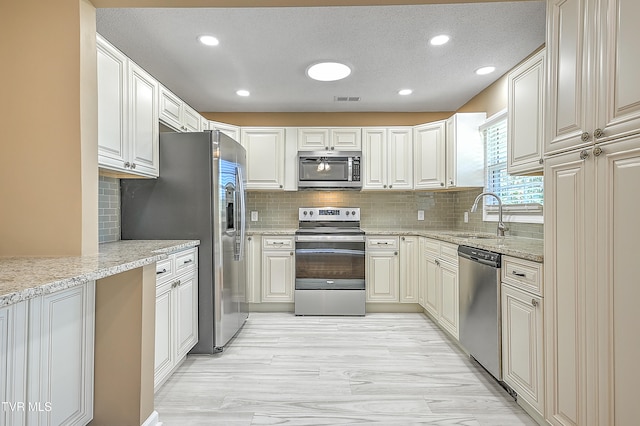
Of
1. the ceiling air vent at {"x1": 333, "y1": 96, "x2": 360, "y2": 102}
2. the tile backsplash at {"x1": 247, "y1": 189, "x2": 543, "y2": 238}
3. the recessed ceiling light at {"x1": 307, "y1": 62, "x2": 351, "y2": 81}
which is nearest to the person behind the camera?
the recessed ceiling light at {"x1": 307, "y1": 62, "x2": 351, "y2": 81}

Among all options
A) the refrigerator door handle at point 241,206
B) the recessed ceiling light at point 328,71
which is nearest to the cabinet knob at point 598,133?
the recessed ceiling light at point 328,71

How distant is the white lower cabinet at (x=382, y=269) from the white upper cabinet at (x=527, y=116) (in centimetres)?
172

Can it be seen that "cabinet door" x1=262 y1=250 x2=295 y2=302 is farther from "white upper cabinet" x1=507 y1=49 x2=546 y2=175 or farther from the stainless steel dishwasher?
"white upper cabinet" x1=507 y1=49 x2=546 y2=175

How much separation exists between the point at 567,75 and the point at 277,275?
3102 millimetres

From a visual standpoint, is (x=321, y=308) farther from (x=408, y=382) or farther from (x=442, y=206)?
(x=442, y=206)

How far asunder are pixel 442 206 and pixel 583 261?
3026mm

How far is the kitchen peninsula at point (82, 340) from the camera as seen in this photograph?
1222 millimetres

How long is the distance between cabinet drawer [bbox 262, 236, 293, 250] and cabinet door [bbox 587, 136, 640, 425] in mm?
2888

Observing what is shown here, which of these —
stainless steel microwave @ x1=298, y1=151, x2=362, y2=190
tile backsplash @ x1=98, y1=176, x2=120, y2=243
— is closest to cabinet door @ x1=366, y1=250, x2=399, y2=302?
stainless steel microwave @ x1=298, y1=151, x2=362, y2=190

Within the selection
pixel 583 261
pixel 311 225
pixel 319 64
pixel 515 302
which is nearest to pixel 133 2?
pixel 319 64

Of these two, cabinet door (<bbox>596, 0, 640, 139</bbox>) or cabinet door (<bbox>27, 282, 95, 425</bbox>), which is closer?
cabinet door (<bbox>596, 0, 640, 139</bbox>)

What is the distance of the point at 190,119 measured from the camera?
3162 mm

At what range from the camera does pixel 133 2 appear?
177 centimetres

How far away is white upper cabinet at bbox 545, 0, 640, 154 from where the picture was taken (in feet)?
4.04
